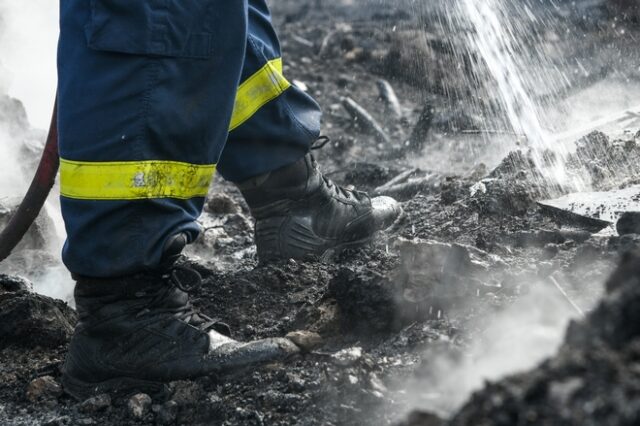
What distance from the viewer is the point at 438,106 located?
5.25 metres

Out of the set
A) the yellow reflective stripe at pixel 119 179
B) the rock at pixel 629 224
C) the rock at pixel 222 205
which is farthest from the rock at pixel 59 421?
the rock at pixel 222 205

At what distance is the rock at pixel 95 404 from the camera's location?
2176 mm

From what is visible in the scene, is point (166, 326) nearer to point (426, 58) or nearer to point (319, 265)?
point (319, 265)

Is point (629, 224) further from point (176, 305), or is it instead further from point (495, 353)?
point (176, 305)

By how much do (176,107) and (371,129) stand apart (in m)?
3.15

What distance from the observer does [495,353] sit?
166cm

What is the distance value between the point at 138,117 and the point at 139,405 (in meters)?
0.80

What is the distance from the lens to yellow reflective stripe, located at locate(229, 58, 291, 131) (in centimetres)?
267

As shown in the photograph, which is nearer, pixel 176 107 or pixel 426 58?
pixel 176 107

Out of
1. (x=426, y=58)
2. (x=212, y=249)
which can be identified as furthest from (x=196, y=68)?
(x=426, y=58)

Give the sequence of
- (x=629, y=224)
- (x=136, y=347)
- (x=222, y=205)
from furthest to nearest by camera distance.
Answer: (x=222, y=205)
(x=629, y=224)
(x=136, y=347)

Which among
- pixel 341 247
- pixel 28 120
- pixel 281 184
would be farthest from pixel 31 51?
pixel 341 247

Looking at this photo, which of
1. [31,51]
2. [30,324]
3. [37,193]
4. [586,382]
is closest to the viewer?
[586,382]

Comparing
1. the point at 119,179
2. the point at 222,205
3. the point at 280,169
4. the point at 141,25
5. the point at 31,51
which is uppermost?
the point at 141,25
